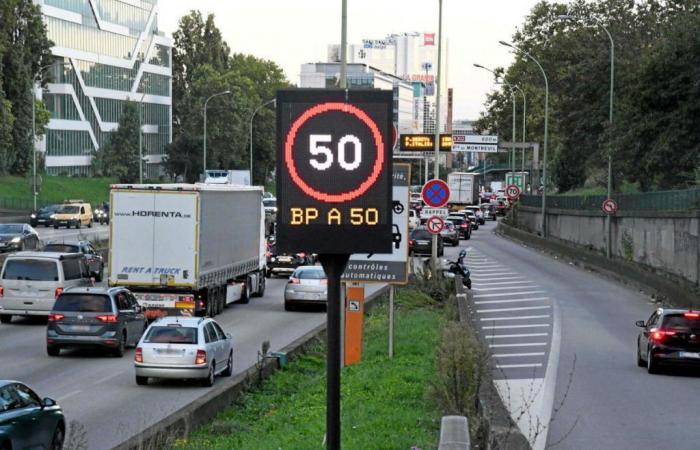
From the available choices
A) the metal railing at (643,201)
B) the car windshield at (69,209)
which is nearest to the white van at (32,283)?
the metal railing at (643,201)

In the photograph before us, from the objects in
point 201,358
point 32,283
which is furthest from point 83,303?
point 32,283

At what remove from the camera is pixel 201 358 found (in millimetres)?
23719

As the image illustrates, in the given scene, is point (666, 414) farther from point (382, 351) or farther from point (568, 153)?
point (568, 153)

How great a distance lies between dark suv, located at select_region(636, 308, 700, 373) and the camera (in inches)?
1005

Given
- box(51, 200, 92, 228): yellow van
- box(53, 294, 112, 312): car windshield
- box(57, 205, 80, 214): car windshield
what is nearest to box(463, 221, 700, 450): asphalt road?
box(53, 294, 112, 312): car windshield

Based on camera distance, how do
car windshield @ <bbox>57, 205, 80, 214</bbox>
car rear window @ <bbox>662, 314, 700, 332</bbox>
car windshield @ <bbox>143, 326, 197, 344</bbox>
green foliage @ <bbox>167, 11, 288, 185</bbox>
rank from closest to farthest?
car windshield @ <bbox>143, 326, 197, 344</bbox>, car rear window @ <bbox>662, 314, 700, 332</bbox>, car windshield @ <bbox>57, 205, 80, 214</bbox>, green foliage @ <bbox>167, 11, 288, 185</bbox>

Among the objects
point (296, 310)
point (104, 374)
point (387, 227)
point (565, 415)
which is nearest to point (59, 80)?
point (296, 310)

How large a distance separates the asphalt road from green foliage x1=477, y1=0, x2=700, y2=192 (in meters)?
6.34

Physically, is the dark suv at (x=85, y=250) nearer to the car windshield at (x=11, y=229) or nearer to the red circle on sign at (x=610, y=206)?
the car windshield at (x=11, y=229)

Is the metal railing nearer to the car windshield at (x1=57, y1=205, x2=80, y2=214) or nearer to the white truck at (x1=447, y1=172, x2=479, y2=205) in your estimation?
the white truck at (x1=447, y1=172, x2=479, y2=205)

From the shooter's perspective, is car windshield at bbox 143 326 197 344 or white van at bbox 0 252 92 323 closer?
car windshield at bbox 143 326 197 344

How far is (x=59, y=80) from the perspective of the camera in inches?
4518

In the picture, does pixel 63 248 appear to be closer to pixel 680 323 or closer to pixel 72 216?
pixel 680 323

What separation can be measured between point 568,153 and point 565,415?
67878 mm
